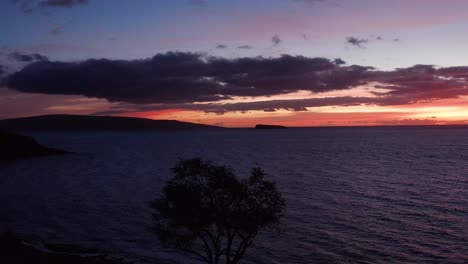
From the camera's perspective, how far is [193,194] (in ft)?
117

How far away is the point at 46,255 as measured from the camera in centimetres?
4559

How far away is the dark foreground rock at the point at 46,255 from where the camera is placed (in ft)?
142

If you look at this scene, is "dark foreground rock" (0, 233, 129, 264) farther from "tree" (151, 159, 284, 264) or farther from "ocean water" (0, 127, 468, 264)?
"tree" (151, 159, 284, 264)

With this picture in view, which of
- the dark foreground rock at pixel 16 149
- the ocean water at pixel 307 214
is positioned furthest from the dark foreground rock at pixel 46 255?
Result: the dark foreground rock at pixel 16 149

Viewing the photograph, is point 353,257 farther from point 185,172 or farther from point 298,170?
point 298,170

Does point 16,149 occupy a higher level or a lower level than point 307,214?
higher

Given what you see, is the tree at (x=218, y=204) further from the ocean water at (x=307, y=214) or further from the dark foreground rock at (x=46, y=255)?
the ocean water at (x=307, y=214)

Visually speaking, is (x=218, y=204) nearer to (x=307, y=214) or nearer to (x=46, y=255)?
(x=46, y=255)

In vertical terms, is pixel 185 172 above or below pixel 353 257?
above

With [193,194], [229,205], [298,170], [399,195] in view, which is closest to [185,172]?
[193,194]

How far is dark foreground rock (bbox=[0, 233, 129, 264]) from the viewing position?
4341 cm

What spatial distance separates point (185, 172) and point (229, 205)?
4.54m

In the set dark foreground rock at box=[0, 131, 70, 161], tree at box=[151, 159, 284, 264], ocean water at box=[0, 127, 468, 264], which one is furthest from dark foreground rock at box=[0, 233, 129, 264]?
dark foreground rock at box=[0, 131, 70, 161]

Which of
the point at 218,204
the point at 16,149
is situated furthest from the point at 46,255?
the point at 16,149
